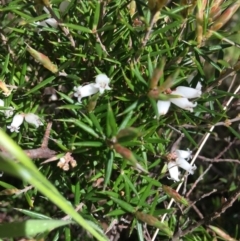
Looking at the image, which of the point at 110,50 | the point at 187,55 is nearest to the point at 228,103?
the point at 187,55

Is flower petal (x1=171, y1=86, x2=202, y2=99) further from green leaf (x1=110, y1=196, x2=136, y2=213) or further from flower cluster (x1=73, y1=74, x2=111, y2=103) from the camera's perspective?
green leaf (x1=110, y1=196, x2=136, y2=213)

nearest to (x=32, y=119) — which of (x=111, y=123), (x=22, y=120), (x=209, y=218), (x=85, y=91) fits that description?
(x=22, y=120)

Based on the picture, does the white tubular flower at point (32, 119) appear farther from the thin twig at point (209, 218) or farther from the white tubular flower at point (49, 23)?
the thin twig at point (209, 218)

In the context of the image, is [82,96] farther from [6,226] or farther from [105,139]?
[6,226]

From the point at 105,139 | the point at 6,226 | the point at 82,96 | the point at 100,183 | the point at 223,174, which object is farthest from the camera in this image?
the point at 223,174

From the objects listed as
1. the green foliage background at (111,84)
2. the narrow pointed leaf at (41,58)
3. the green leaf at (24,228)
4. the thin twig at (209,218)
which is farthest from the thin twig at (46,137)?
the thin twig at (209,218)
